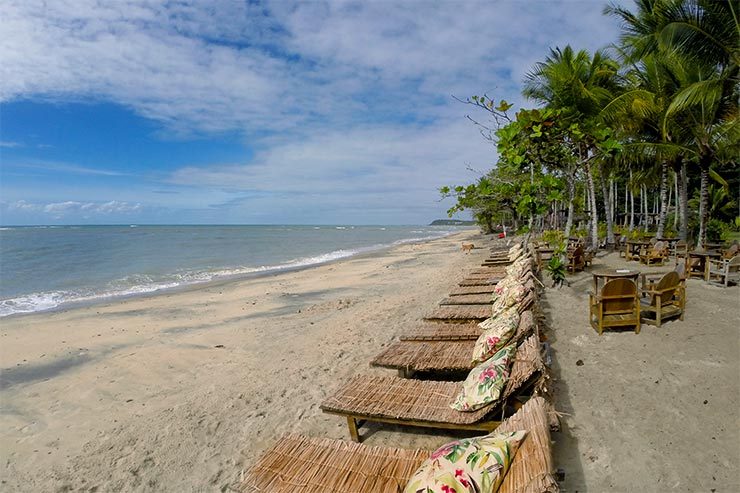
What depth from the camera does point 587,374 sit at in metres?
4.51

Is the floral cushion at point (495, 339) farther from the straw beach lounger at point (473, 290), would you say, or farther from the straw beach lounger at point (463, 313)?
the straw beach lounger at point (473, 290)

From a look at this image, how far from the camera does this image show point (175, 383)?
17.9 feet

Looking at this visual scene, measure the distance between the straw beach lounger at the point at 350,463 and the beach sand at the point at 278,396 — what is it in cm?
56

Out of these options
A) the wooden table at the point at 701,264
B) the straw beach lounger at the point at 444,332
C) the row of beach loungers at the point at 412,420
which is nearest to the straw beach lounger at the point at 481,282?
the straw beach lounger at the point at 444,332

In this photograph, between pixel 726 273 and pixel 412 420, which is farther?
pixel 726 273

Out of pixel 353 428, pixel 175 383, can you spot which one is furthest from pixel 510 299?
pixel 175 383

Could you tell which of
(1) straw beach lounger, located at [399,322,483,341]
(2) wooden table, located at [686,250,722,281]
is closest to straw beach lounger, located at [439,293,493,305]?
(1) straw beach lounger, located at [399,322,483,341]

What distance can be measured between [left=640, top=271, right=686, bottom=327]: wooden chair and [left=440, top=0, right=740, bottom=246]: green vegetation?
87.6 inches

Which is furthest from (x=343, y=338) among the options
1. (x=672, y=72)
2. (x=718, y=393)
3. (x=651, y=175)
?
(x=651, y=175)

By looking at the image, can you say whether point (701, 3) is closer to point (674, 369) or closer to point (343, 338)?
point (674, 369)

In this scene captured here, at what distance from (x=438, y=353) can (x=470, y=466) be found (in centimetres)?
263

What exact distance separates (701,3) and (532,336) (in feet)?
36.5

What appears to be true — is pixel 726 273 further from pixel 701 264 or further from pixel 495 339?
pixel 495 339

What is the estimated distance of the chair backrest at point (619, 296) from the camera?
5.57 metres
